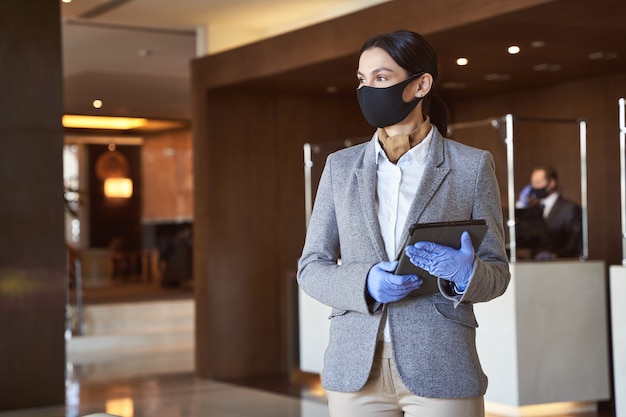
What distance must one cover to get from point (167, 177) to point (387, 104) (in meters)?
15.7

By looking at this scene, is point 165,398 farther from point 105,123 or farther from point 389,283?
point 105,123

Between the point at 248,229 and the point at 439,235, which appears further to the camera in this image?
the point at 248,229

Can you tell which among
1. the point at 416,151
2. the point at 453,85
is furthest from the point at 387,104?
the point at 453,85

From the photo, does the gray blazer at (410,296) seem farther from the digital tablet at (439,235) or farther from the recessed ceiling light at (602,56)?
the recessed ceiling light at (602,56)

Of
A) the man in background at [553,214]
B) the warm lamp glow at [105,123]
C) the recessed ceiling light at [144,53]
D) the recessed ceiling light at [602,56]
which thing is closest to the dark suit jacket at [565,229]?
the man in background at [553,214]

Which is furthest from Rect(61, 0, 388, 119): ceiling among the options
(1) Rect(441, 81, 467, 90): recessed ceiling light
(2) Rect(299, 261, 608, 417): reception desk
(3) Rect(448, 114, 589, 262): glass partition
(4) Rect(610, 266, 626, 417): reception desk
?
(4) Rect(610, 266, 626, 417): reception desk

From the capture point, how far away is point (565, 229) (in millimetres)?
6375

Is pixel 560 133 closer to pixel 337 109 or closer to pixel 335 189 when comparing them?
pixel 337 109

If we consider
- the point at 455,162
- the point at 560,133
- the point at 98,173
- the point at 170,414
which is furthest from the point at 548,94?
the point at 98,173

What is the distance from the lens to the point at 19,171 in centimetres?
664

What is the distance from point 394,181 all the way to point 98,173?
15762 mm

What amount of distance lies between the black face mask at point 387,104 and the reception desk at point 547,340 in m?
4.23

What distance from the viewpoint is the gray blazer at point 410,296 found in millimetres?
1806

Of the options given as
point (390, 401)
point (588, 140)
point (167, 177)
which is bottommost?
point (390, 401)
